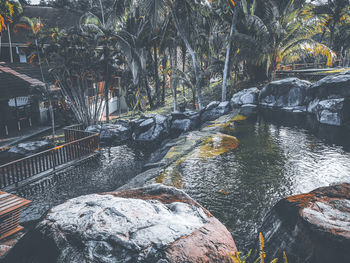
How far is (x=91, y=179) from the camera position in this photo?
10.7m

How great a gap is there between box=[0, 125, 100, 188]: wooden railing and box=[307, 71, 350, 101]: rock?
14.4 meters

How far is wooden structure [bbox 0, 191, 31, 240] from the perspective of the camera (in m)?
6.14

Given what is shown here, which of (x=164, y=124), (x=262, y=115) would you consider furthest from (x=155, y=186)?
(x=262, y=115)

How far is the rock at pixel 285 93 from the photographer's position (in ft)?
57.9

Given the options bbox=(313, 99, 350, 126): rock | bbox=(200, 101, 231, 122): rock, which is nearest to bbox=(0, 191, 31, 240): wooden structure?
bbox=(200, 101, 231, 122): rock

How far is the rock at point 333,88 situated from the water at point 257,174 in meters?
3.45

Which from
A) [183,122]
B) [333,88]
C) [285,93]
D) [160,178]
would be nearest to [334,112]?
[333,88]

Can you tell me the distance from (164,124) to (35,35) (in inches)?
408

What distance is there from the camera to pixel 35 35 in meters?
16.1

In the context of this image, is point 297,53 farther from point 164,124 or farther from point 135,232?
point 135,232

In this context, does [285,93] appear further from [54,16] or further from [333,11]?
[54,16]

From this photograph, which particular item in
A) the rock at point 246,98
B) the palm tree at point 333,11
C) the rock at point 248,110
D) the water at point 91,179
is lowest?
the water at point 91,179

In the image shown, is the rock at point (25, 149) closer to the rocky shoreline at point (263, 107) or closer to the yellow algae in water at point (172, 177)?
the rocky shoreline at point (263, 107)

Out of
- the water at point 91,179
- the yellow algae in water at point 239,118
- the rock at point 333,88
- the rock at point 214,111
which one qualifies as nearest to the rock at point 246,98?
the rock at point 214,111
